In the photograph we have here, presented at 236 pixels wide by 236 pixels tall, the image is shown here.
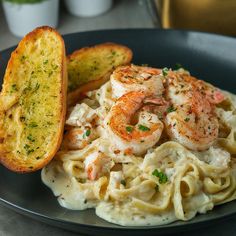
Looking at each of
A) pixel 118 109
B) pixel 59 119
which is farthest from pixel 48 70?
pixel 118 109

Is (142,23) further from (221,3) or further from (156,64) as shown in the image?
(156,64)

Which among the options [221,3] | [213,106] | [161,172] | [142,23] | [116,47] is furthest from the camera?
[142,23]

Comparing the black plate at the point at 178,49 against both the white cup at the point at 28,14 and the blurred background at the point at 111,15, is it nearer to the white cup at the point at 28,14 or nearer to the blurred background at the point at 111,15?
the blurred background at the point at 111,15

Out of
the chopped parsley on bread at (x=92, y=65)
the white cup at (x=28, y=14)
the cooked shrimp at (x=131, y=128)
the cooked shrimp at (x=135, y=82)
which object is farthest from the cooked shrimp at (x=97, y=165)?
the white cup at (x=28, y=14)

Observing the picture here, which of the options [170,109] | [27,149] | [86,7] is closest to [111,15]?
[86,7]

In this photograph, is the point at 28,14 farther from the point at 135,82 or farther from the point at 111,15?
the point at 135,82

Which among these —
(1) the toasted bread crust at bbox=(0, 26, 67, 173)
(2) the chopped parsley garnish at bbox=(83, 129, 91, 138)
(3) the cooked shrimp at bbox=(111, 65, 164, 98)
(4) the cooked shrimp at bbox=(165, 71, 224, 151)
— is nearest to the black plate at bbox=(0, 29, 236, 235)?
(1) the toasted bread crust at bbox=(0, 26, 67, 173)
